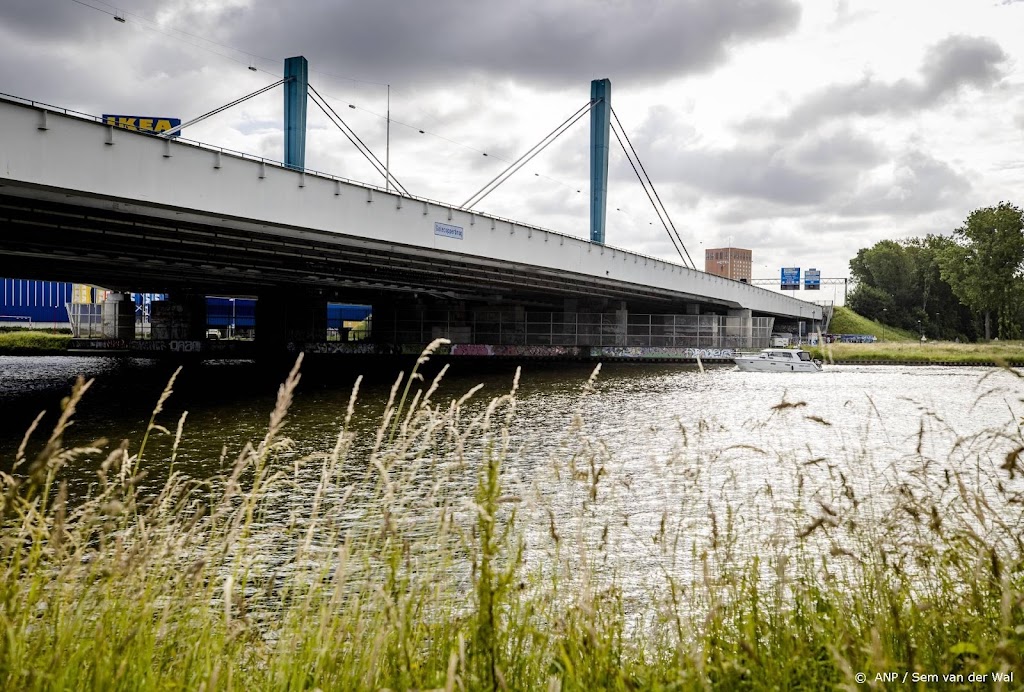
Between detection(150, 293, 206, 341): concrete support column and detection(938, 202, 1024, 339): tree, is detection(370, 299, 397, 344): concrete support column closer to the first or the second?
detection(150, 293, 206, 341): concrete support column

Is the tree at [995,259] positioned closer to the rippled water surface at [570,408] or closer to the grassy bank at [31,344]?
the rippled water surface at [570,408]

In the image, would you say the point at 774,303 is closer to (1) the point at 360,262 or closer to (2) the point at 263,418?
(1) the point at 360,262

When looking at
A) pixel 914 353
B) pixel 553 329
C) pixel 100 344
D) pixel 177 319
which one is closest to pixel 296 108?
pixel 553 329

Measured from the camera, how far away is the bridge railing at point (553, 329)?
209 feet

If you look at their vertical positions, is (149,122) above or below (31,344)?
above

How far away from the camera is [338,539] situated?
30.8 ft

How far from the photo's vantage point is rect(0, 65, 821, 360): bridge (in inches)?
752

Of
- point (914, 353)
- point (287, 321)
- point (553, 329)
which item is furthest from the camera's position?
point (553, 329)

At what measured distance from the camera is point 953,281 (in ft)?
303

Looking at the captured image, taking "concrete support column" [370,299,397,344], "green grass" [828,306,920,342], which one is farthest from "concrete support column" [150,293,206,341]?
"green grass" [828,306,920,342]

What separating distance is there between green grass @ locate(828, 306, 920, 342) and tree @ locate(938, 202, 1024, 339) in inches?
625

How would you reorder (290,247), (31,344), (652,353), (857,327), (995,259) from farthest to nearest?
(857,327) → (995,259) → (31,344) → (652,353) → (290,247)

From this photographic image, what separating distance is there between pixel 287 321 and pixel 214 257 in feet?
88.9

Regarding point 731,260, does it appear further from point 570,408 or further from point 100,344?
point 570,408
